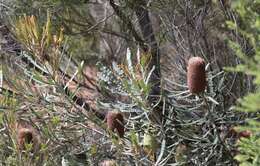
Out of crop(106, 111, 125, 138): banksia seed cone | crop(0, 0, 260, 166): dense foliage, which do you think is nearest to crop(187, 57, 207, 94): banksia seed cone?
crop(0, 0, 260, 166): dense foliage

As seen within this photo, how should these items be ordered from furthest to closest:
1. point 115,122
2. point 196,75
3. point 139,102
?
1. point 115,122
2. point 139,102
3. point 196,75

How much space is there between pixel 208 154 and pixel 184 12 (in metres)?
0.95

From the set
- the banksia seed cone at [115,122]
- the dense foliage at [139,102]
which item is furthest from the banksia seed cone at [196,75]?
the banksia seed cone at [115,122]

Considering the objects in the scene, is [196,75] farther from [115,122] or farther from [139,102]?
[115,122]

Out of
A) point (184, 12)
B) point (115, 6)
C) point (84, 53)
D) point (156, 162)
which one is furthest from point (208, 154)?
point (84, 53)

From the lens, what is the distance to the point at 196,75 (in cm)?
224

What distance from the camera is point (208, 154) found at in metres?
2.67

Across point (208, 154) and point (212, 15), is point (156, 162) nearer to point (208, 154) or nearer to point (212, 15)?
point (208, 154)

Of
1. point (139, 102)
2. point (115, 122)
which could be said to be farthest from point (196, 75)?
point (115, 122)

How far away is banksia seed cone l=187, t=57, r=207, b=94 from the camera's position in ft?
7.33

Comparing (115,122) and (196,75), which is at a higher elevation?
(196,75)

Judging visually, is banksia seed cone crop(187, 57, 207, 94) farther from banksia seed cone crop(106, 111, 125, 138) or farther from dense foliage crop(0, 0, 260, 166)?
banksia seed cone crop(106, 111, 125, 138)

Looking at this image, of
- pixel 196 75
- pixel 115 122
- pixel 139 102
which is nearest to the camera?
pixel 196 75

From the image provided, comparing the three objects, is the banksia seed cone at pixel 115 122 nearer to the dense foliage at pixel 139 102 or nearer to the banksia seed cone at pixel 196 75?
the dense foliage at pixel 139 102
